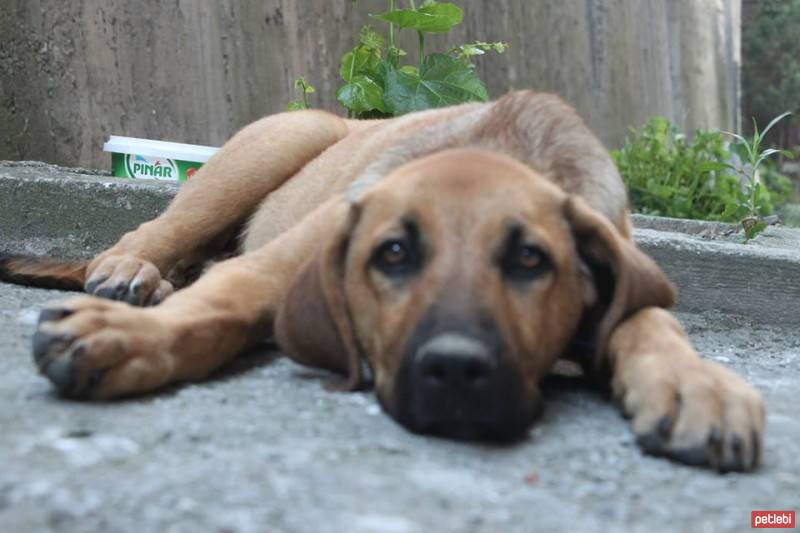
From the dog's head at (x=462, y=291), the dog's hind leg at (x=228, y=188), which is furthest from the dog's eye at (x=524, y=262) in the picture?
the dog's hind leg at (x=228, y=188)

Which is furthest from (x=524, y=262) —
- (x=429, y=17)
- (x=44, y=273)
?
(x=429, y=17)

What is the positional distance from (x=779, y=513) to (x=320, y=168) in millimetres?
2749

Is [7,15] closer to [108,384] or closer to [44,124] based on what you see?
[44,124]

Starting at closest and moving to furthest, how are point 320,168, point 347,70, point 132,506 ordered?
point 132,506
point 320,168
point 347,70

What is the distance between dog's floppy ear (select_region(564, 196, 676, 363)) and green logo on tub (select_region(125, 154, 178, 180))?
3164 mm

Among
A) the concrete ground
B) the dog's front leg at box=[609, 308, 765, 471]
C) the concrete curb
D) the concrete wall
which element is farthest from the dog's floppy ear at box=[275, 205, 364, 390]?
the concrete wall

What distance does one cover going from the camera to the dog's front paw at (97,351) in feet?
8.29

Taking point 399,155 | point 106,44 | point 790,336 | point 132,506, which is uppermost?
point 106,44

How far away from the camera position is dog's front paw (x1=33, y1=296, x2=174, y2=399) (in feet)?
8.29

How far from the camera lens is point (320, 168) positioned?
4555 millimetres

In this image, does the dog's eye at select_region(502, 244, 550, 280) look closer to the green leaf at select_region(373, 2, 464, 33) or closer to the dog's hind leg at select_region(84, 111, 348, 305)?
the dog's hind leg at select_region(84, 111, 348, 305)

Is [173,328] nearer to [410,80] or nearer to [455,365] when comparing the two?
[455,365]

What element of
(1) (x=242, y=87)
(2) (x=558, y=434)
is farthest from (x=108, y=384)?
(1) (x=242, y=87)

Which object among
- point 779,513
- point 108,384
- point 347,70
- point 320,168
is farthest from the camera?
point 347,70
